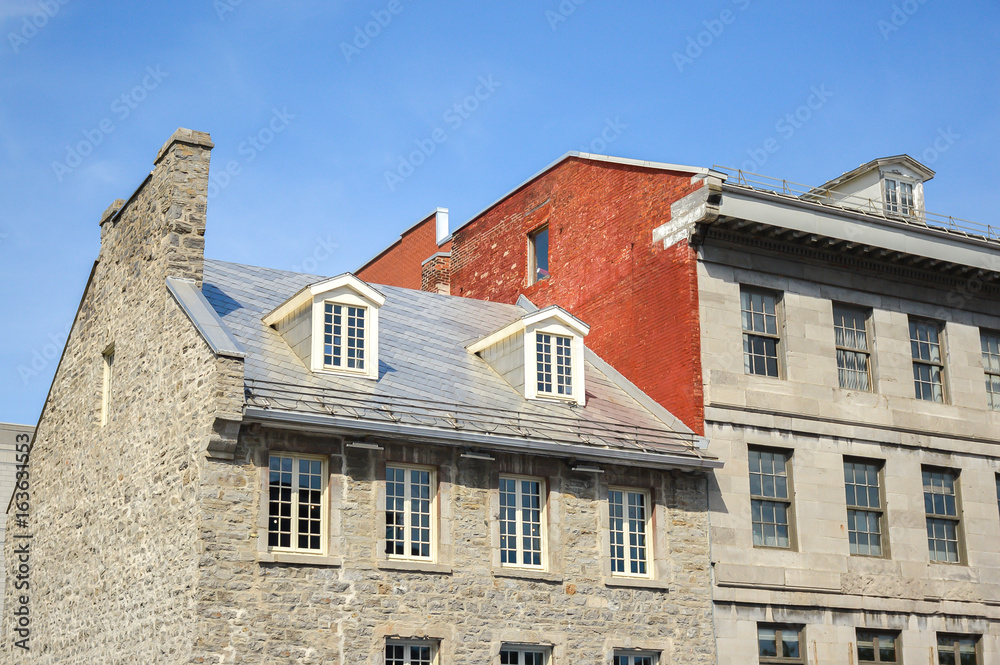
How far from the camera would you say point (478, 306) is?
28891 mm

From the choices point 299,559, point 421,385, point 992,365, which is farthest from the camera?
point 992,365

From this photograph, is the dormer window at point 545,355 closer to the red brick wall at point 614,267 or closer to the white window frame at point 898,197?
the red brick wall at point 614,267

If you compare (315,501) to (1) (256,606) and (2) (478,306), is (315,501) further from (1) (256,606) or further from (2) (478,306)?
(2) (478,306)

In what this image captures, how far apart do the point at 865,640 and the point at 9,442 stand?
77.2ft

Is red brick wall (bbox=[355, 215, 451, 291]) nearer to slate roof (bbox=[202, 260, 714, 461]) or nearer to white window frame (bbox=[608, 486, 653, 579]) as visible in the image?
slate roof (bbox=[202, 260, 714, 461])

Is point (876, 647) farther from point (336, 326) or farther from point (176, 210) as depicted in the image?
point (176, 210)

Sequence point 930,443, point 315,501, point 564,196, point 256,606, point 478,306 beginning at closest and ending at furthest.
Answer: point 256,606 → point 315,501 → point 930,443 → point 478,306 → point 564,196

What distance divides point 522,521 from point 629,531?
223cm

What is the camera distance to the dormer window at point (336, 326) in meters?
22.2

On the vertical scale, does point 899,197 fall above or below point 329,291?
above

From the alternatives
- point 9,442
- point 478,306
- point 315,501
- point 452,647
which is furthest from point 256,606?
point 9,442

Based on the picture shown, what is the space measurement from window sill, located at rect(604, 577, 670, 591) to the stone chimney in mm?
9348

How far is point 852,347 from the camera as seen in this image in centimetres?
2634

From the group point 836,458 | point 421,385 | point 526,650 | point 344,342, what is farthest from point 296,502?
point 836,458
